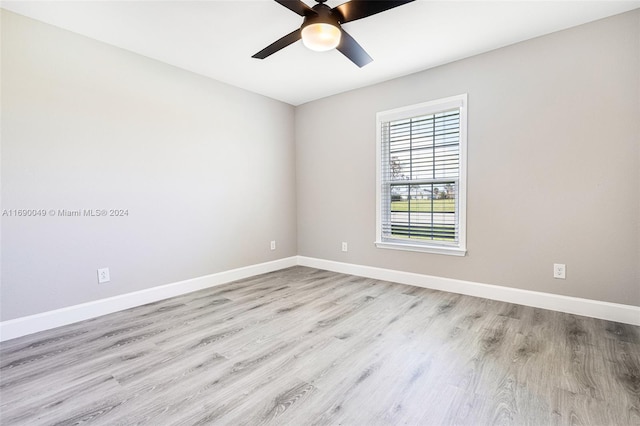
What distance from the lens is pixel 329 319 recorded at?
8.39ft

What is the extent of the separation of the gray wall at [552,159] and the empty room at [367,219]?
0.05 feet

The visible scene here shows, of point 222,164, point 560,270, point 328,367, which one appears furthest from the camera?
point 222,164

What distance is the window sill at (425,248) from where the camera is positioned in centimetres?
319

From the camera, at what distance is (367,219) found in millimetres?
3928

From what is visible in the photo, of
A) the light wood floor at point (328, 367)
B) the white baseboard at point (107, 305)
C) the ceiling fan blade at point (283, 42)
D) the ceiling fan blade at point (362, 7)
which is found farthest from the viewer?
the white baseboard at point (107, 305)

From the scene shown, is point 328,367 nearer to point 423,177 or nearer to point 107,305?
point 107,305

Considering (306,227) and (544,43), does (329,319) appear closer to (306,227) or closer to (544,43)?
(306,227)

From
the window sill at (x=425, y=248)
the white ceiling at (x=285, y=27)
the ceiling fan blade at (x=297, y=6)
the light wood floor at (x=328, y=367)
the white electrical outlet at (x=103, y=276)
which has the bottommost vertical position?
the light wood floor at (x=328, y=367)

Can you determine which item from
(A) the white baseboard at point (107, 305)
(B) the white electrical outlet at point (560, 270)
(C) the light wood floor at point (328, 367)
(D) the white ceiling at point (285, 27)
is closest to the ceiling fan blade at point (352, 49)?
(D) the white ceiling at point (285, 27)

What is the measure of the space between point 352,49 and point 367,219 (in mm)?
2145

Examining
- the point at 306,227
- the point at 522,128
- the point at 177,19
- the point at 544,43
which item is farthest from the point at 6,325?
the point at 544,43

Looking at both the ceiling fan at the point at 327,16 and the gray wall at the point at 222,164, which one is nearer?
the ceiling fan at the point at 327,16

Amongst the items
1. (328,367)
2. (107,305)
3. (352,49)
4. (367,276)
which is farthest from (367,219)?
(107,305)

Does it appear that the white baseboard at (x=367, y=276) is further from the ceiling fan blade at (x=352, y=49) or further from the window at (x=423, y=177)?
the ceiling fan blade at (x=352, y=49)
